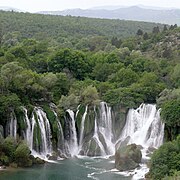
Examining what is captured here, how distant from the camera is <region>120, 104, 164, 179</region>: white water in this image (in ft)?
184

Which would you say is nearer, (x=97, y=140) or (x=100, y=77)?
(x=97, y=140)

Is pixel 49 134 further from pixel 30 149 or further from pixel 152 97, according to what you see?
pixel 152 97

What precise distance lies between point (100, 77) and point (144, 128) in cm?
1582

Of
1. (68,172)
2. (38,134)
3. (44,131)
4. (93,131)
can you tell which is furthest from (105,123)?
(68,172)

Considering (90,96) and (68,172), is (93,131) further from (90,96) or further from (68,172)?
(68,172)

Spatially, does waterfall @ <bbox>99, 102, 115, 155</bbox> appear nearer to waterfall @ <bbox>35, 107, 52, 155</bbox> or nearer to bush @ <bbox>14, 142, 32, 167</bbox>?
waterfall @ <bbox>35, 107, 52, 155</bbox>

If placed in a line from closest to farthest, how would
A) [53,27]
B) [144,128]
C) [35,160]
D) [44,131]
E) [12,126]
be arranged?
[35,160], [12,126], [44,131], [144,128], [53,27]

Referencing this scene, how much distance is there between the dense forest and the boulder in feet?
13.5

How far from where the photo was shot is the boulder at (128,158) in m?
48.2

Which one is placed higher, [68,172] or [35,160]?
[35,160]

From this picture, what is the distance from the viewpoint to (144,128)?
190ft

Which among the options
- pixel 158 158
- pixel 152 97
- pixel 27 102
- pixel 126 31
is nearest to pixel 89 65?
pixel 152 97

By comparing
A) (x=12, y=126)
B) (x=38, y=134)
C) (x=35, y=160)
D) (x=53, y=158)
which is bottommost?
(x=53, y=158)

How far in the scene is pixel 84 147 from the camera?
55500 mm
